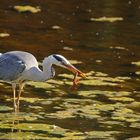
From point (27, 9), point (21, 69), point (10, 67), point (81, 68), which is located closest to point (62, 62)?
point (21, 69)

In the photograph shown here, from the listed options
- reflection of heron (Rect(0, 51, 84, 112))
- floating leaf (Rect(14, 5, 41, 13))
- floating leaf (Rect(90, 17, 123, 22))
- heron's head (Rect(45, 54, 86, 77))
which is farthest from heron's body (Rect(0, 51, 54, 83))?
floating leaf (Rect(14, 5, 41, 13))

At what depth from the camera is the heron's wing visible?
1235 centimetres

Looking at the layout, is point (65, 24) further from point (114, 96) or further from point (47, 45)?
point (114, 96)

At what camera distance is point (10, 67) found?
1243 centimetres

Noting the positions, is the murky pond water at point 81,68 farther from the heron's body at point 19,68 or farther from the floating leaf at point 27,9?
the heron's body at point 19,68

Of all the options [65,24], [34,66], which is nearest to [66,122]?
[34,66]

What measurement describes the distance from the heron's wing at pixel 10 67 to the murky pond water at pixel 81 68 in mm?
540

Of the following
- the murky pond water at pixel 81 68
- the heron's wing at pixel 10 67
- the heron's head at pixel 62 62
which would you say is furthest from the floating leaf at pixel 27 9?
the heron's head at pixel 62 62

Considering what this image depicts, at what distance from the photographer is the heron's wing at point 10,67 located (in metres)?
12.4

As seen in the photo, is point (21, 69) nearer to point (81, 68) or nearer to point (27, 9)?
point (81, 68)

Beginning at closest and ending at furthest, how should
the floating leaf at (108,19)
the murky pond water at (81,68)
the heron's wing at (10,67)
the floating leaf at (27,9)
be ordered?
the murky pond water at (81,68) → the heron's wing at (10,67) → the floating leaf at (108,19) → the floating leaf at (27,9)

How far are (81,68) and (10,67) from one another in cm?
345

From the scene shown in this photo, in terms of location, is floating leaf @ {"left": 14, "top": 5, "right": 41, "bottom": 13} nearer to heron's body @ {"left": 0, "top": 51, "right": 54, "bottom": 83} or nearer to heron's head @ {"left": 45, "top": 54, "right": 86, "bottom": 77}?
heron's body @ {"left": 0, "top": 51, "right": 54, "bottom": 83}

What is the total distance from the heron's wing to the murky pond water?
0.54 meters
